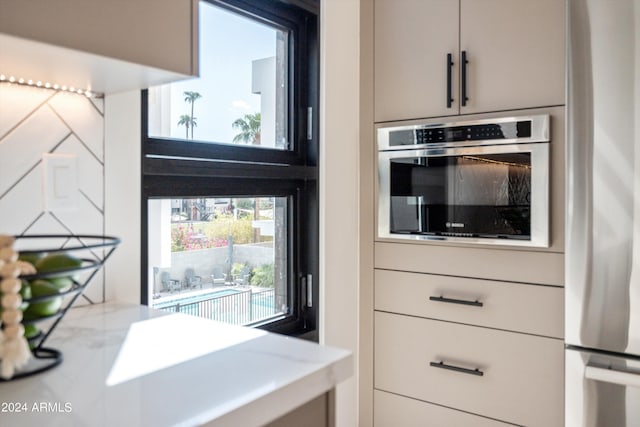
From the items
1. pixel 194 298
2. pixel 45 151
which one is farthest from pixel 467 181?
pixel 45 151

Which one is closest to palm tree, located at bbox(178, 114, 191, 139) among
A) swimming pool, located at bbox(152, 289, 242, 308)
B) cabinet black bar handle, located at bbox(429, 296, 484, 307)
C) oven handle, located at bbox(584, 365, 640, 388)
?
swimming pool, located at bbox(152, 289, 242, 308)

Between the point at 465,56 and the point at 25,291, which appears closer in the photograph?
the point at 25,291

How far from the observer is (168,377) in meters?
0.72

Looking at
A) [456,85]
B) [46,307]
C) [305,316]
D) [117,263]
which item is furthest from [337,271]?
[46,307]

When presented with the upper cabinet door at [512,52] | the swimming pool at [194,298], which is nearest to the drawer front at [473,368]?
the swimming pool at [194,298]

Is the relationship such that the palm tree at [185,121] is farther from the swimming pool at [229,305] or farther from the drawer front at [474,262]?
the drawer front at [474,262]

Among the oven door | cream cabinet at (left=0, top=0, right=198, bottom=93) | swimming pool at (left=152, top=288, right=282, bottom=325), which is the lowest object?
swimming pool at (left=152, top=288, right=282, bottom=325)

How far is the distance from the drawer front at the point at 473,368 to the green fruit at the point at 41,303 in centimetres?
142

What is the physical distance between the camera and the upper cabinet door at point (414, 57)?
183 centimetres

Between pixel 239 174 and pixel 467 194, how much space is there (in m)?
0.80

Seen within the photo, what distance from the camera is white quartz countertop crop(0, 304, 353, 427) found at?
612mm

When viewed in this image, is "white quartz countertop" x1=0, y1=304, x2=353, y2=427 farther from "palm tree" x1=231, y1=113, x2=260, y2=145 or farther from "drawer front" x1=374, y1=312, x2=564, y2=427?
"drawer front" x1=374, y1=312, x2=564, y2=427

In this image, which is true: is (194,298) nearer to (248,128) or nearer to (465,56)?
(248,128)

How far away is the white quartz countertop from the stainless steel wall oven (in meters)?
1.05
